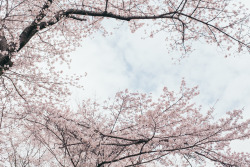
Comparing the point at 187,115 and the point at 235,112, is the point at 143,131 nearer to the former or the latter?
the point at 187,115

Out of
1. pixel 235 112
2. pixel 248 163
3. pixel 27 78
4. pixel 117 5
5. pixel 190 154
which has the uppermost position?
pixel 117 5

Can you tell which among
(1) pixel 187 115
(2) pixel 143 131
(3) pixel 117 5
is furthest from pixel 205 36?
(2) pixel 143 131

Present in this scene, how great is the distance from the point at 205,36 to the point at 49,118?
5235 mm

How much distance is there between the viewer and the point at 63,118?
18.1ft

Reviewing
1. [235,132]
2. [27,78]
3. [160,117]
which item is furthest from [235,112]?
[27,78]

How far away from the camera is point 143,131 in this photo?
16.8 ft

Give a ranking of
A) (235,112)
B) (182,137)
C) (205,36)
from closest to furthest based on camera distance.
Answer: (235,112)
(182,137)
(205,36)

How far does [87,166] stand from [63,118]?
76.4 inches

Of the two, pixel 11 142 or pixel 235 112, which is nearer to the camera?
pixel 235 112

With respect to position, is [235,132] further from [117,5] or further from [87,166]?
[117,5]

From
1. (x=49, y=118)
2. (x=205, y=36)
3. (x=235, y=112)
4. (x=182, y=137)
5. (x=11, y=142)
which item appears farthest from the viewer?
(x=11, y=142)

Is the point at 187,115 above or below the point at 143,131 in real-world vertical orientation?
above

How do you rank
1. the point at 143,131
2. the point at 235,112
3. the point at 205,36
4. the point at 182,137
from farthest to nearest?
the point at 205,36 < the point at 143,131 < the point at 182,137 < the point at 235,112

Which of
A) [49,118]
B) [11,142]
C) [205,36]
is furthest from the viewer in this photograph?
[11,142]
